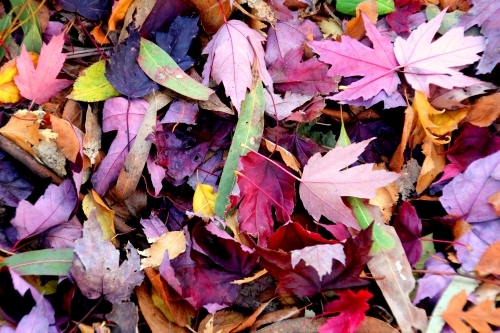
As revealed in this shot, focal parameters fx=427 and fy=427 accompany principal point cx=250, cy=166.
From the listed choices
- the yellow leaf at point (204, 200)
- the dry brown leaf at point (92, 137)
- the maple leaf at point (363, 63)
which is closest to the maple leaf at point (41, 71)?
the dry brown leaf at point (92, 137)

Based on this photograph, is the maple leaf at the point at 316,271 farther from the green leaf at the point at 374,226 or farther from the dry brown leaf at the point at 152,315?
the dry brown leaf at the point at 152,315

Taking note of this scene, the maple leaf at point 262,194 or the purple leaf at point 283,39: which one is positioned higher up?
the purple leaf at point 283,39

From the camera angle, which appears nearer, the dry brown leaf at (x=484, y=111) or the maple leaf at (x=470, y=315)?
the maple leaf at (x=470, y=315)

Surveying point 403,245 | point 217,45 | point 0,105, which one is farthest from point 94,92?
point 403,245

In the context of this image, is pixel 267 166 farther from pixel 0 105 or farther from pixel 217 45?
pixel 0 105

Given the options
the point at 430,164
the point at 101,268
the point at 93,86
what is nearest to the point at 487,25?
the point at 430,164

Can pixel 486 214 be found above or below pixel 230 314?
above
